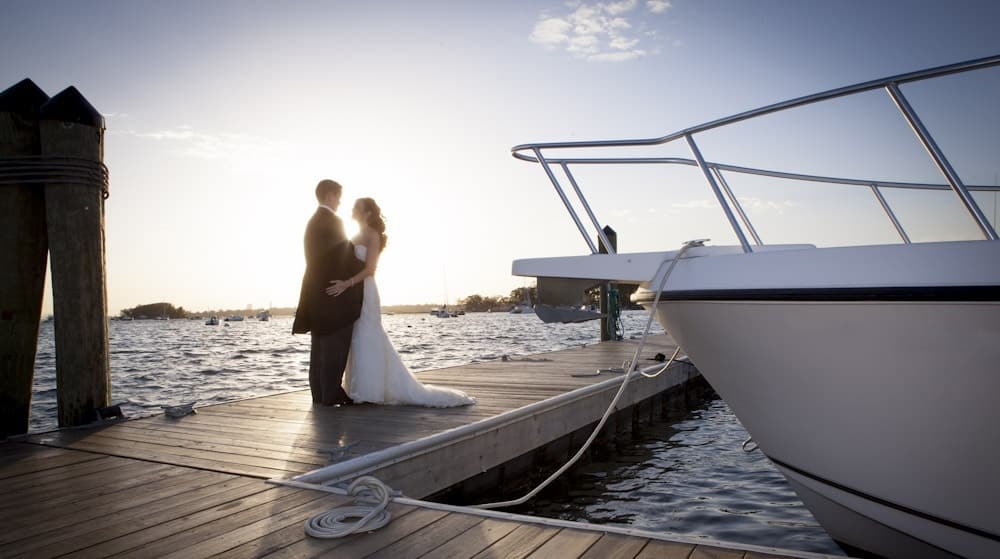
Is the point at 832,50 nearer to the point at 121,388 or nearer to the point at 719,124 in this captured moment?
the point at 719,124

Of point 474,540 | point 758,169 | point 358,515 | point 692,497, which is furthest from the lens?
point 692,497

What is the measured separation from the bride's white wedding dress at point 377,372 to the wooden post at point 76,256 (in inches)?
75.0

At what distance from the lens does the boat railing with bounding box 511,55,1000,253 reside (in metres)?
2.69

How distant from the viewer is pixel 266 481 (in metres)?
3.29

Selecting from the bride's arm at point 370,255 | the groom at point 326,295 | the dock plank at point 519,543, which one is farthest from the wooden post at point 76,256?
the dock plank at point 519,543

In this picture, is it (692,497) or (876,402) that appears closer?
(876,402)

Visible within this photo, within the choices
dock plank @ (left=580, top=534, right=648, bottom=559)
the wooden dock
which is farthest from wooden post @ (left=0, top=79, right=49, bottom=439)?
dock plank @ (left=580, top=534, right=648, bottom=559)

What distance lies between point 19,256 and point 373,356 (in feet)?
8.59

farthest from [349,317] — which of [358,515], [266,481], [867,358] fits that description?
[867,358]

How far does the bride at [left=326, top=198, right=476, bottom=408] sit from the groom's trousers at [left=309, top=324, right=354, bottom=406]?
0.23 ft

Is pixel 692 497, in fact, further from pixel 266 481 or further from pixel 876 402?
pixel 266 481

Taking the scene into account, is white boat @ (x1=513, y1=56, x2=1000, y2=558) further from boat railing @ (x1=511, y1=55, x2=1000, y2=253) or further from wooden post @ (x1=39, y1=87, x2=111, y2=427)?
wooden post @ (x1=39, y1=87, x2=111, y2=427)

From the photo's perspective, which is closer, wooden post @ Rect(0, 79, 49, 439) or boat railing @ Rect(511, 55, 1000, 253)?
boat railing @ Rect(511, 55, 1000, 253)

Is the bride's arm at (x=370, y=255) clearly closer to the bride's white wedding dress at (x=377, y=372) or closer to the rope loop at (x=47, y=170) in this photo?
the bride's white wedding dress at (x=377, y=372)
